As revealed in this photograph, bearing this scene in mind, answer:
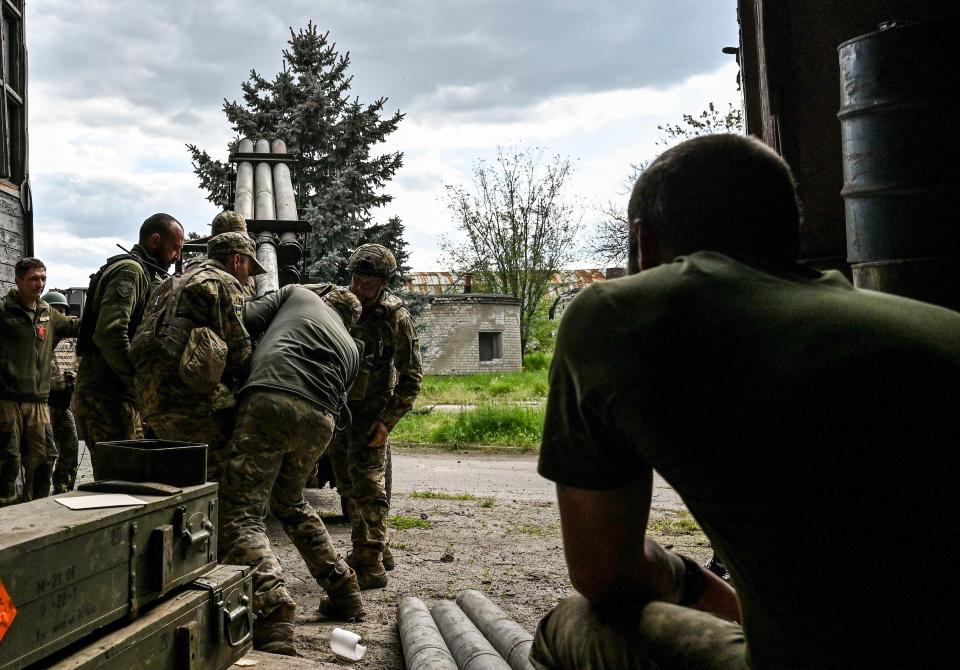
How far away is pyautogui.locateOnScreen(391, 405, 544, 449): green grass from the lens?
1345cm

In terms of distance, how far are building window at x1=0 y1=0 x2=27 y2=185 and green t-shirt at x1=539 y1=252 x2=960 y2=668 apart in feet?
26.2

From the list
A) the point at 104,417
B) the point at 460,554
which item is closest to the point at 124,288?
the point at 104,417

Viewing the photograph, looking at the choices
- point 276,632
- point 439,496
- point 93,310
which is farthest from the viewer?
point 439,496

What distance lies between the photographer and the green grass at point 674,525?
668 cm

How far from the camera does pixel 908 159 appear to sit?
10.4ft

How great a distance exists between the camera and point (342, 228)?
15922mm

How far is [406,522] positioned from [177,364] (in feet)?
10.5

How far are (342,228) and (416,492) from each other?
27.0 ft

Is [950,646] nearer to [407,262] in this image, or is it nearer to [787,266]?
[787,266]

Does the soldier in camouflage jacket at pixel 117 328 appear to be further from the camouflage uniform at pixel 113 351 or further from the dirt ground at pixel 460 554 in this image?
the dirt ground at pixel 460 554

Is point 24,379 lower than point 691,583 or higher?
higher

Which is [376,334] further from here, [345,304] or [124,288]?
[124,288]

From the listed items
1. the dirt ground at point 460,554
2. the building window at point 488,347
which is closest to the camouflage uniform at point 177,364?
the dirt ground at point 460,554

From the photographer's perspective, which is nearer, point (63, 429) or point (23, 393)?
point (23, 393)
